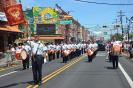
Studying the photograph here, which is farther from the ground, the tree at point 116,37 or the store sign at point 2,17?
the store sign at point 2,17

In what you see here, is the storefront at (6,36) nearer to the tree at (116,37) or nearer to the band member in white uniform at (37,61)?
the tree at (116,37)

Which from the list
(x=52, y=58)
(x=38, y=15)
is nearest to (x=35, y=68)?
(x=52, y=58)

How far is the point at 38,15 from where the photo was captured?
92.5 m

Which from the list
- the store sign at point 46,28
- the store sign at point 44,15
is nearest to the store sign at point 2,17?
the store sign at point 44,15

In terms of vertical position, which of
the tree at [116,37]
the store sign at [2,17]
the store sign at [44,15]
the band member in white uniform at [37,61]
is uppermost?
the store sign at [44,15]

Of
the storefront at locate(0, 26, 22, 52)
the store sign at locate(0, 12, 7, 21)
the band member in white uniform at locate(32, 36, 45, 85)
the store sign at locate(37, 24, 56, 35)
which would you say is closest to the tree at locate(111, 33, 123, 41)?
the storefront at locate(0, 26, 22, 52)

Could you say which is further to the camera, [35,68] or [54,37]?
[54,37]

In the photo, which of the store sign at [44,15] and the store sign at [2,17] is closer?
the store sign at [2,17]

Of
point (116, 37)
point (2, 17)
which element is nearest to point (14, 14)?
point (2, 17)

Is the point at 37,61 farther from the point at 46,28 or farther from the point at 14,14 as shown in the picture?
the point at 46,28

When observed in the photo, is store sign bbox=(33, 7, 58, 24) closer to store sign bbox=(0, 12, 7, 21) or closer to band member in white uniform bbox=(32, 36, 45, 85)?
store sign bbox=(0, 12, 7, 21)

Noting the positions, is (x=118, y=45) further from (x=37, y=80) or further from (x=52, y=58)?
(x=52, y=58)

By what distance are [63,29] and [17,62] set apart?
80667 millimetres

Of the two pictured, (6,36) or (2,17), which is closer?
(2,17)
